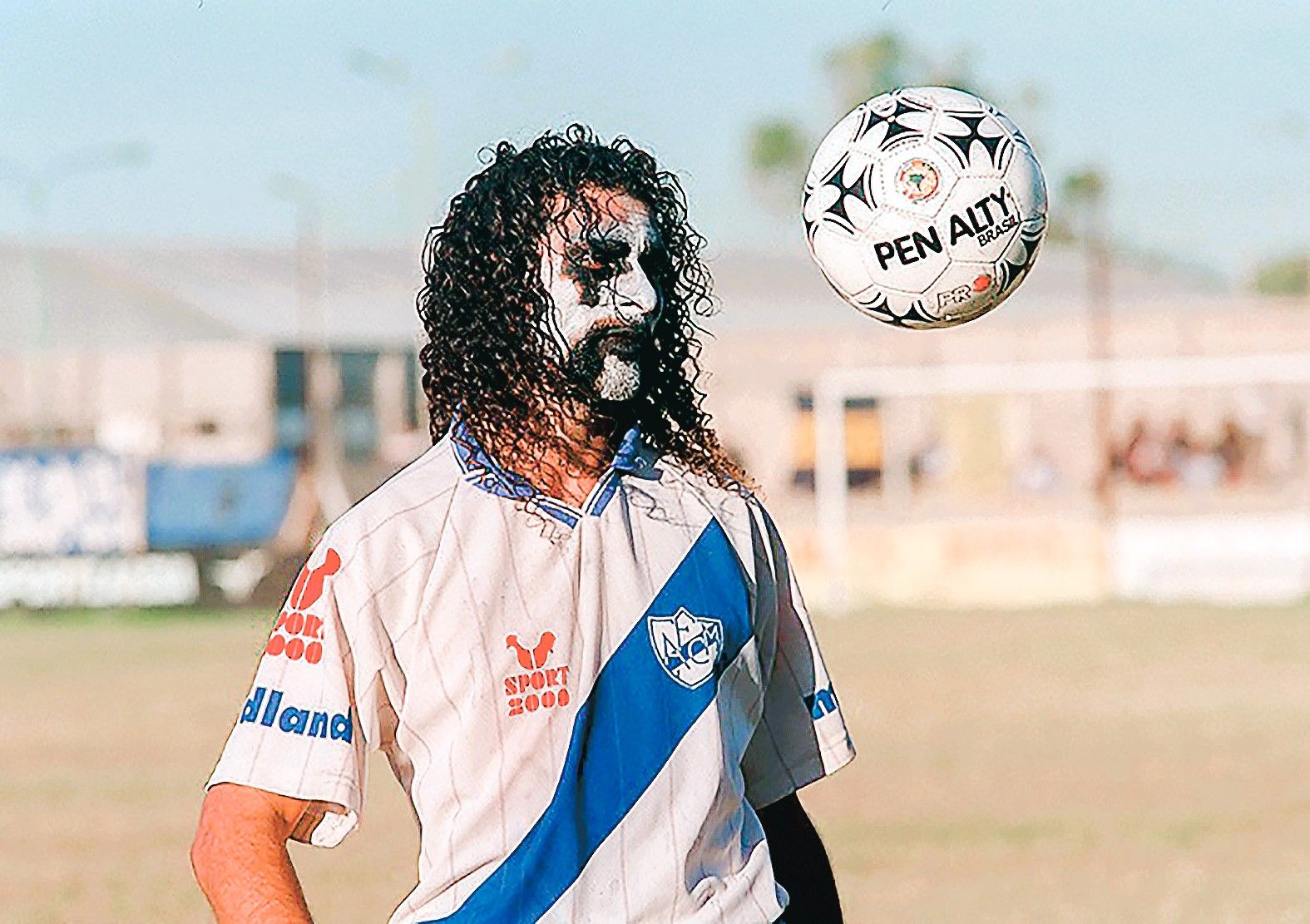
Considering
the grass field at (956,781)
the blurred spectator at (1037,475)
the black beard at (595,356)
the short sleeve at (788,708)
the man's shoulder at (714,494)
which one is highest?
the black beard at (595,356)

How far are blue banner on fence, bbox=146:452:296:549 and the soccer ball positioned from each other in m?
25.6

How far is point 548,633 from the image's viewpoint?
131 inches

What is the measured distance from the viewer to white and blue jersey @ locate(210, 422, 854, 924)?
3262mm

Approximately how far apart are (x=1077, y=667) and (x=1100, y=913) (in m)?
12.0

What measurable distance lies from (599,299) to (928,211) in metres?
0.84

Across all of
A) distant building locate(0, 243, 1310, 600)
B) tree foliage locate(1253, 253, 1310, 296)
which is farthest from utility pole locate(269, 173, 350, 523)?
tree foliage locate(1253, 253, 1310, 296)

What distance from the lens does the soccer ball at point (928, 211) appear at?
4.07m

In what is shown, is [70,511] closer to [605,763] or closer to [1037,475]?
[1037,475]

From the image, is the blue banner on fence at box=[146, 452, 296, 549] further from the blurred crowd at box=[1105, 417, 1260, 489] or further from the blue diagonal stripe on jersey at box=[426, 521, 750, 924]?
the blue diagonal stripe on jersey at box=[426, 521, 750, 924]

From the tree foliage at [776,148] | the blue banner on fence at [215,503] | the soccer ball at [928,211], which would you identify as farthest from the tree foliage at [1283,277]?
the soccer ball at [928,211]

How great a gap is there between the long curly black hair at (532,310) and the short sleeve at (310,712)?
362 millimetres

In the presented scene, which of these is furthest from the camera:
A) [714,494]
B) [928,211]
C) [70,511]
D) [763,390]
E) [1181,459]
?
[763,390]

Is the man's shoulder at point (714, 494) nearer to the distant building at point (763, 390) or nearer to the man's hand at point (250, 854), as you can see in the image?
the man's hand at point (250, 854)

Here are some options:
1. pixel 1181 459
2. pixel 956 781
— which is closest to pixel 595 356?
pixel 956 781
